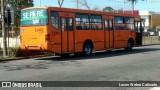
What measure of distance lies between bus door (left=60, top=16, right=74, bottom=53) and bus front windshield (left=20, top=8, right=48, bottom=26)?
3.98 feet

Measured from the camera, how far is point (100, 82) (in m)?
11.9

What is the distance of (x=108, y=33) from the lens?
2530 centimetres

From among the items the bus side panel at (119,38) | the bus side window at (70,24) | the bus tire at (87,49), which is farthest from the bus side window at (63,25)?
the bus side panel at (119,38)

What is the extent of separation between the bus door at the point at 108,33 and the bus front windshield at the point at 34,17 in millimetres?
5996

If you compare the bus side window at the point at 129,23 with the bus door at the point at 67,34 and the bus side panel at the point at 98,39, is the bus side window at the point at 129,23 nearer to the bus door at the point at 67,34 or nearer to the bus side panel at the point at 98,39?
the bus side panel at the point at 98,39

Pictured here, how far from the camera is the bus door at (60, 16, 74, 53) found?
69.2 ft

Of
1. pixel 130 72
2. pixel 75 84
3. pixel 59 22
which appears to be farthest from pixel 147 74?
pixel 59 22

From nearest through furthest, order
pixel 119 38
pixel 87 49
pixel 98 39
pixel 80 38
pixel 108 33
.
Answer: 1. pixel 80 38
2. pixel 87 49
3. pixel 98 39
4. pixel 108 33
5. pixel 119 38

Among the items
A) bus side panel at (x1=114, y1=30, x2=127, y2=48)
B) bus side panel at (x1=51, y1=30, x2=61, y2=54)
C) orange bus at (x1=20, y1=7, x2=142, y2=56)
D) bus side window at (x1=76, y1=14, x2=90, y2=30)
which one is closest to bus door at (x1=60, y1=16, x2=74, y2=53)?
orange bus at (x1=20, y1=7, x2=142, y2=56)

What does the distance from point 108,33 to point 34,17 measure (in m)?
6.39

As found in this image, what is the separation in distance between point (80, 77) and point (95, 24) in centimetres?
1127

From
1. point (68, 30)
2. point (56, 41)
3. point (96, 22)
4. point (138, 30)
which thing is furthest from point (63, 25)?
point (138, 30)

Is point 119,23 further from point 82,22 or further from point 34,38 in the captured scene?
point 34,38

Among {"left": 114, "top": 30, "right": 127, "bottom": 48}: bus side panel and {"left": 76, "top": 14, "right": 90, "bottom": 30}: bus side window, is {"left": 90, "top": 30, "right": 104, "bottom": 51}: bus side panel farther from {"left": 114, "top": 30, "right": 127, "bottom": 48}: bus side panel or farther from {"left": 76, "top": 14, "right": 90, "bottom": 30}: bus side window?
{"left": 114, "top": 30, "right": 127, "bottom": 48}: bus side panel
